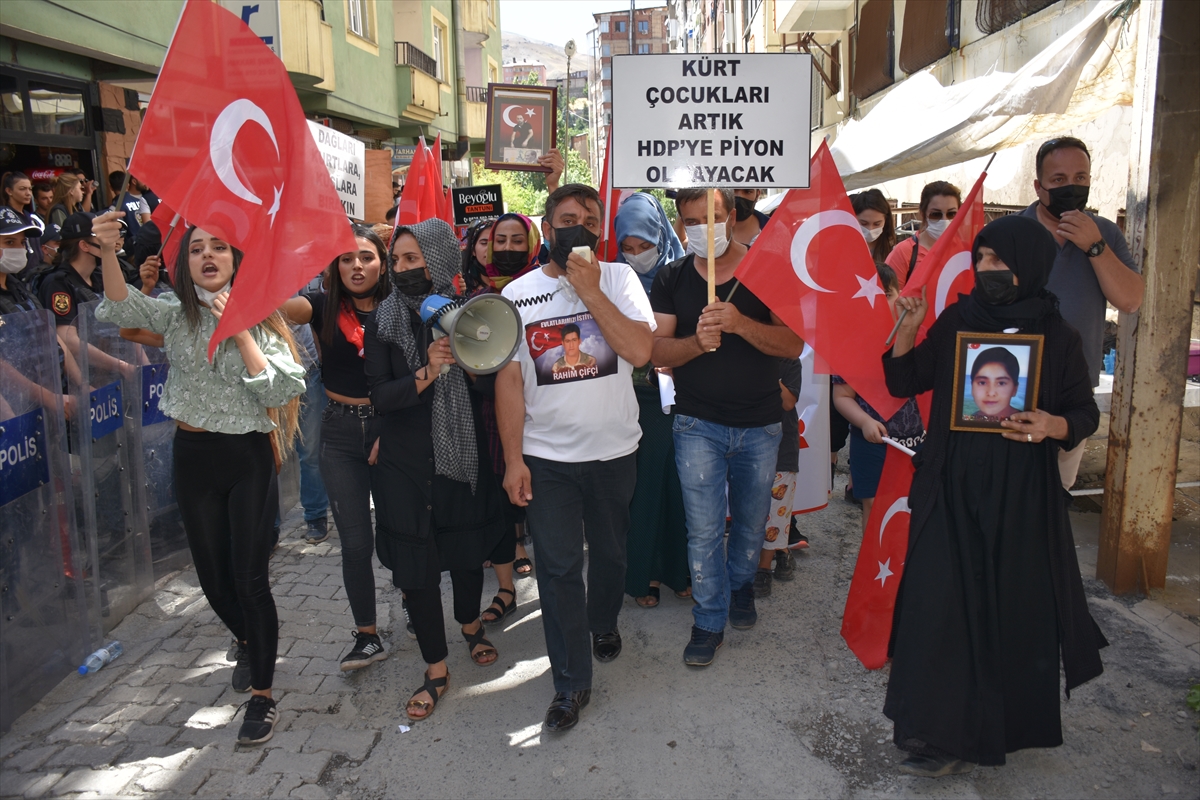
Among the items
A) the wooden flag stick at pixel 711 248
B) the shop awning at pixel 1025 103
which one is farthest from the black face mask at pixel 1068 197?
the shop awning at pixel 1025 103

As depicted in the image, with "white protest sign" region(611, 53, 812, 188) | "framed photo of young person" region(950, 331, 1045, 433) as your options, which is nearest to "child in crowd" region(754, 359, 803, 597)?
"white protest sign" region(611, 53, 812, 188)

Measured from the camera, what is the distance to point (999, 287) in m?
3.08

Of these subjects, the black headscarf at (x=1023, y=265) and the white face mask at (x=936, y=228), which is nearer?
the black headscarf at (x=1023, y=265)

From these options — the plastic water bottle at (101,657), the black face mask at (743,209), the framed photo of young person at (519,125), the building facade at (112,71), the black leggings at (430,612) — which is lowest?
the plastic water bottle at (101,657)

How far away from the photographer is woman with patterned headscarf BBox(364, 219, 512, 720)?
3734mm

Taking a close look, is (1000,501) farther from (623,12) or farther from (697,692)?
(623,12)

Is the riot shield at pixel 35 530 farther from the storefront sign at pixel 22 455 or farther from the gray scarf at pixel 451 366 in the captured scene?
the gray scarf at pixel 451 366

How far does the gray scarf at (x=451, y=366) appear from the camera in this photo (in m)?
3.74

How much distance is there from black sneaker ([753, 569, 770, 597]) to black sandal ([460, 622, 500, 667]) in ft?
4.96

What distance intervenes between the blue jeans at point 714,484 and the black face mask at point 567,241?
3.30 feet

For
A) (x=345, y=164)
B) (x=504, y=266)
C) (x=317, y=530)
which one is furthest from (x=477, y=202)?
(x=504, y=266)

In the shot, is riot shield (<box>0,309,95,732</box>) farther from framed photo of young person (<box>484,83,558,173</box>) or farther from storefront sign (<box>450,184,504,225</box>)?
storefront sign (<box>450,184,504,225</box>)

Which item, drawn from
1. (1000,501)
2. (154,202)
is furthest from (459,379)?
(154,202)

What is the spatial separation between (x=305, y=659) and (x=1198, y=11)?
5421 millimetres
